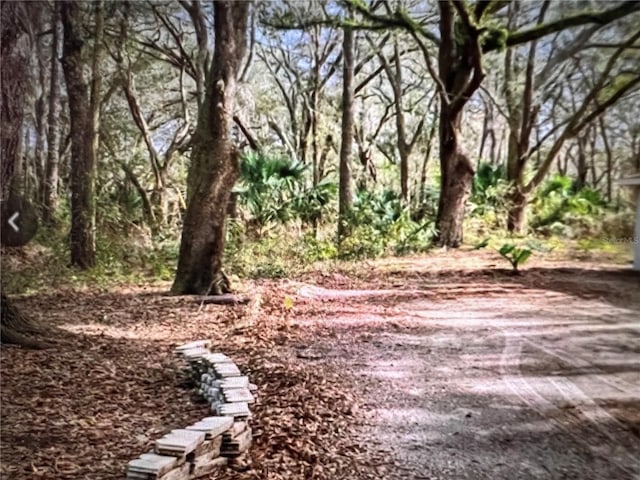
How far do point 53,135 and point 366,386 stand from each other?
1830 mm

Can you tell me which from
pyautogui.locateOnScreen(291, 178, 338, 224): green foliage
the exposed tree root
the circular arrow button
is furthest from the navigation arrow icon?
pyautogui.locateOnScreen(291, 178, 338, 224): green foliage

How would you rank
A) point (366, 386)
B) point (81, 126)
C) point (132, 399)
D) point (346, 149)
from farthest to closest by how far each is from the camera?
point (346, 149)
point (81, 126)
point (366, 386)
point (132, 399)

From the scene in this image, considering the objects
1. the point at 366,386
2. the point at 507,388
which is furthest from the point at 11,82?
the point at 507,388

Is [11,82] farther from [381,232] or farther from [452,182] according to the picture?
[452,182]

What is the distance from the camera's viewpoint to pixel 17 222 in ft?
4.96

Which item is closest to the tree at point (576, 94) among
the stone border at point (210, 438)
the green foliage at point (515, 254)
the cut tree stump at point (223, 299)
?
the green foliage at point (515, 254)

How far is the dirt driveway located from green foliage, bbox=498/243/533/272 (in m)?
0.40

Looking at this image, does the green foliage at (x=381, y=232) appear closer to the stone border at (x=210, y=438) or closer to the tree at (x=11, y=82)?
the stone border at (x=210, y=438)

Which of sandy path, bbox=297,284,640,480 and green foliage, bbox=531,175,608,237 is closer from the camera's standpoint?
sandy path, bbox=297,284,640,480

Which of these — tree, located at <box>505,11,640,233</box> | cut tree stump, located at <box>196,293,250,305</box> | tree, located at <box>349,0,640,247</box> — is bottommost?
cut tree stump, located at <box>196,293,250,305</box>

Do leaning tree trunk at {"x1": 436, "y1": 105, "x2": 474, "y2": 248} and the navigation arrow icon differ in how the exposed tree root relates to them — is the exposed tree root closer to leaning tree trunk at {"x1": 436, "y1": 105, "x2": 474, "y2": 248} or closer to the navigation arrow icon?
the navigation arrow icon

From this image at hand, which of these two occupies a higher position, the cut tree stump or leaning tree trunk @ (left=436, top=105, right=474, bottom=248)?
leaning tree trunk @ (left=436, top=105, right=474, bottom=248)

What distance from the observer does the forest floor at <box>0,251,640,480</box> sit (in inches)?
58.1

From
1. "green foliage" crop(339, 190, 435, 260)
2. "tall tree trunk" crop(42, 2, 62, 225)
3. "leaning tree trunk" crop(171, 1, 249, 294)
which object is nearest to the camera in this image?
A: "tall tree trunk" crop(42, 2, 62, 225)
